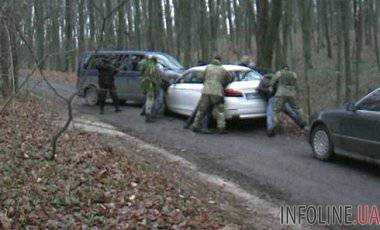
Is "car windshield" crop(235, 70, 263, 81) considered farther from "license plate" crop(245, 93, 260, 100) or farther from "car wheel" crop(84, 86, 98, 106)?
"car wheel" crop(84, 86, 98, 106)

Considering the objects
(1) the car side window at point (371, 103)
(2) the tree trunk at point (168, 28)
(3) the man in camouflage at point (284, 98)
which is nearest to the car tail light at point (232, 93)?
(3) the man in camouflage at point (284, 98)

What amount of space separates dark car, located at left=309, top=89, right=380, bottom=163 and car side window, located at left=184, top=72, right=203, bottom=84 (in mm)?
4884

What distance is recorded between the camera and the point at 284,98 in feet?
49.2

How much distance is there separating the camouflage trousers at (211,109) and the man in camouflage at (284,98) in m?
1.23

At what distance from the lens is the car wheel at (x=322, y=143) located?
12.0 meters

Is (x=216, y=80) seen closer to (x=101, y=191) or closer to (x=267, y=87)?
(x=267, y=87)

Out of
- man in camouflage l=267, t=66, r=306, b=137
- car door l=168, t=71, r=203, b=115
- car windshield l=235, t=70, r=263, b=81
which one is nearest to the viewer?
man in camouflage l=267, t=66, r=306, b=137

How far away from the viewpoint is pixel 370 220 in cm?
831

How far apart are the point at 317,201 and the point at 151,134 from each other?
22.4 feet

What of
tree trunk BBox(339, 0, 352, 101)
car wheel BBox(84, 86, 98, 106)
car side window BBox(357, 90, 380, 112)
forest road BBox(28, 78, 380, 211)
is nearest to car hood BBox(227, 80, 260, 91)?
forest road BBox(28, 78, 380, 211)

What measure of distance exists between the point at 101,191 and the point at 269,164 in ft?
13.6

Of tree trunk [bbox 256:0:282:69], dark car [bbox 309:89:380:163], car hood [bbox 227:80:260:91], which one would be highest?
tree trunk [bbox 256:0:282:69]

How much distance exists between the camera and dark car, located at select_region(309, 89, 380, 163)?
1071 cm

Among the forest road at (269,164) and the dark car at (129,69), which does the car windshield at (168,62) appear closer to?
the dark car at (129,69)
